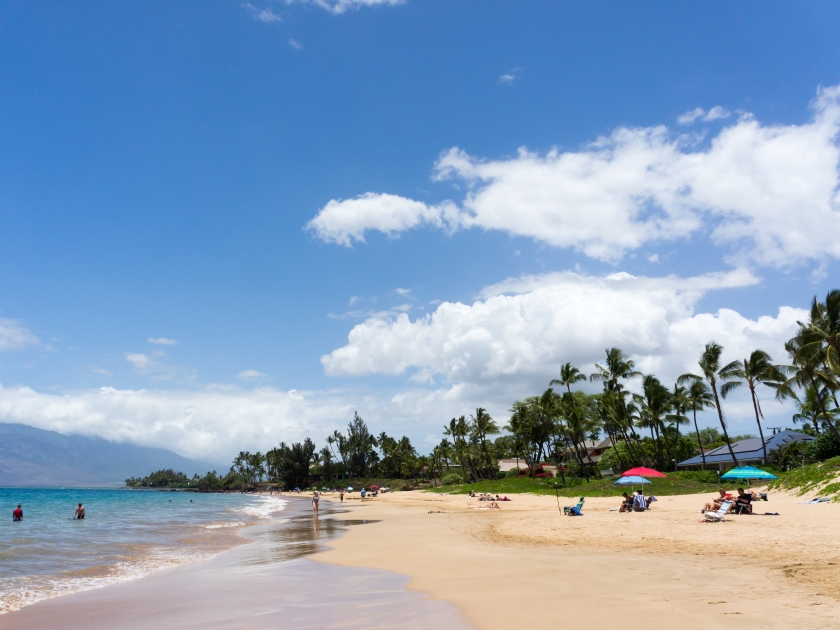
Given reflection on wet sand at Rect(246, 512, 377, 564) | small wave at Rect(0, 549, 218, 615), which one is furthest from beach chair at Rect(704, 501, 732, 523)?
small wave at Rect(0, 549, 218, 615)

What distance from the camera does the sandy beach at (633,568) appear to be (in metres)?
7.44

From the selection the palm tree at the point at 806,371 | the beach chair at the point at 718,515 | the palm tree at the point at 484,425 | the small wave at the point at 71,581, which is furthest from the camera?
the palm tree at the point at 484,425

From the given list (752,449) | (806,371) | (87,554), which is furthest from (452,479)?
(87,554)

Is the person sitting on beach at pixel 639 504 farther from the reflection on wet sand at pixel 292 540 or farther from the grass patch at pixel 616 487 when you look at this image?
the reflection on wet sand at pixel 292 540

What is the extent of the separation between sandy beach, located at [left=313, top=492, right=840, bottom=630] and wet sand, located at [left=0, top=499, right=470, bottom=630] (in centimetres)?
77

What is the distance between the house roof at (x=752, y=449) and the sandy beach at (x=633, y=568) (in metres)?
36.2

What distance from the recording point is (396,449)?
101125 mm

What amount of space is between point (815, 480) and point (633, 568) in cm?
2045

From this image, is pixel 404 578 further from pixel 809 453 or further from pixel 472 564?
pixel 809 453

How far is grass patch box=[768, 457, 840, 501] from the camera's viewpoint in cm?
2259

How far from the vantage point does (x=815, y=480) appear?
2509cm

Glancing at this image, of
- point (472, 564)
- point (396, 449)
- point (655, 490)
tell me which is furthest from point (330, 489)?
point (472, 564)

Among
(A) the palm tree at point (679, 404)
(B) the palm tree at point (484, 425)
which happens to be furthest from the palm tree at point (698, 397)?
(B) the palm tree at point (484, 425)

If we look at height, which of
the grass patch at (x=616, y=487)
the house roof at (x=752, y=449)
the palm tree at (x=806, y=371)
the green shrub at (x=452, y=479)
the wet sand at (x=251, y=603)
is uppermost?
the palm tree at (x=806, y=371)
